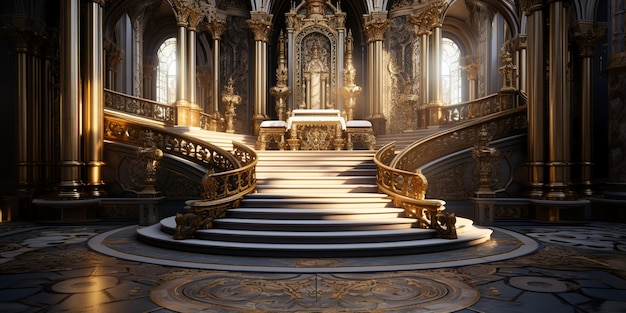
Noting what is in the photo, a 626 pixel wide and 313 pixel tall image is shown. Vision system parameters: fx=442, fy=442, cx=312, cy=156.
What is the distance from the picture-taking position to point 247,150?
10539mm

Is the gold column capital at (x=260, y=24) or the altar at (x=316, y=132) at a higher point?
the gold column capital at (x=260, y=24)

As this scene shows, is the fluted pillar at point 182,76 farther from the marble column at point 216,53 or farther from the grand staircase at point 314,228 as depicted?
the grand staircase at point 314,228

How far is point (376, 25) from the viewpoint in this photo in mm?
18484

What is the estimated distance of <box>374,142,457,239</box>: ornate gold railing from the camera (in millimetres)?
7145

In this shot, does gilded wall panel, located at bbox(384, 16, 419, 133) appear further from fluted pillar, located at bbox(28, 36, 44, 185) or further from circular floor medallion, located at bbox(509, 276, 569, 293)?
circular floor medallion, located at bbox(509, 276, 569, 293)

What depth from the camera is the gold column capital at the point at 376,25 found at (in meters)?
18.4

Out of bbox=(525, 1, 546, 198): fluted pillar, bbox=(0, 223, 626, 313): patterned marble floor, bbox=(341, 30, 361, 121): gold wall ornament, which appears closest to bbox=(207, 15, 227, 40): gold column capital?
bbox=(341, 30, 361, 121): gold wall ornament

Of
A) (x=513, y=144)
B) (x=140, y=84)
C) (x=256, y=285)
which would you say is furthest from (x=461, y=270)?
(x=140, y=84)

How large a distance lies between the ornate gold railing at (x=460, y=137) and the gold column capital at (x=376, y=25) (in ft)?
27.4

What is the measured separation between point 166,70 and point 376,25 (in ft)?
45.3

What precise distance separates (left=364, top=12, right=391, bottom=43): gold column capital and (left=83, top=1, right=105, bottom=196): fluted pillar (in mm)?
10947

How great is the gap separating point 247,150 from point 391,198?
374cm

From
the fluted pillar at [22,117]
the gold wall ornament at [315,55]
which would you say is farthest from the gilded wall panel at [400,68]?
the fluted pillar at [22,117]

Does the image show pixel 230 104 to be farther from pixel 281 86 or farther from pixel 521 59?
pixel 521 59
